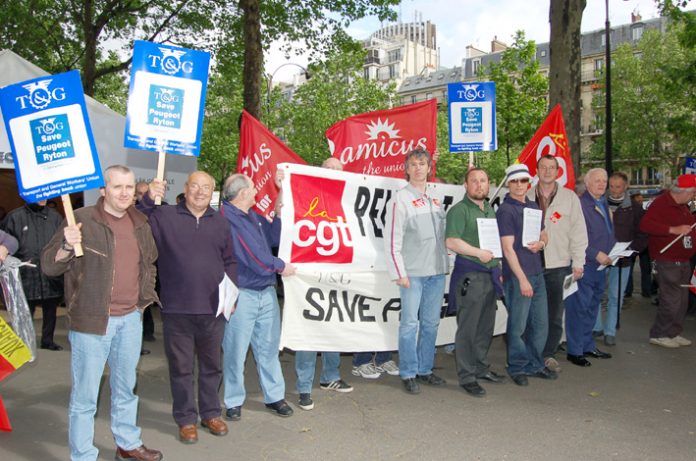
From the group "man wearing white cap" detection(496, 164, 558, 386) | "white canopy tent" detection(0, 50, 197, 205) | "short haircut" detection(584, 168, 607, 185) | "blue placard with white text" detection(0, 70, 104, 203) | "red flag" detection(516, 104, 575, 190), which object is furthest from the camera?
"white canopy tent" detection(0, 50, 197, 205)

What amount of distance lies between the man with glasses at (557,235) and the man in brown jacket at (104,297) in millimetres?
3962

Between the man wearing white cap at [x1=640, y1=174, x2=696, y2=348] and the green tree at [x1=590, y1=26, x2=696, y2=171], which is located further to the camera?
the green tree at [x1=590, y1=26, x2=696, y2=171]

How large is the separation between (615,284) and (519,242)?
2767mm

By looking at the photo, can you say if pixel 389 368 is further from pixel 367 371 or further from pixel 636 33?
pixel 636 33

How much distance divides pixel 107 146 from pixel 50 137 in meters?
7.35

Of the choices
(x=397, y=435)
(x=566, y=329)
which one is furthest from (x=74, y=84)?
(x=566, y=329)

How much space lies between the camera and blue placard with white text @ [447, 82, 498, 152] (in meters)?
8.22

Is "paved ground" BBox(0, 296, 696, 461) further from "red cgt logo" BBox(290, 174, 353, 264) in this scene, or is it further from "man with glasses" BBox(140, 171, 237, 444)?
"red cgt logo" BBox(290, 174, 353, 264)

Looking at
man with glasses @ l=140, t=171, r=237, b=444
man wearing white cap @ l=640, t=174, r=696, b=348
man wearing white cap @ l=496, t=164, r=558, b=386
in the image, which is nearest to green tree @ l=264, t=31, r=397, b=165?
man wearing white cap @ l=640, t=174, r=696, b=348

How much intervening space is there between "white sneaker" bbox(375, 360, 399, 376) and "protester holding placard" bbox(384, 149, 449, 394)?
1.86 feet

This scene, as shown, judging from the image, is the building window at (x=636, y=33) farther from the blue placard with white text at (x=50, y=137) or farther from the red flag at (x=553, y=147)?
the blue placard with white text at (x=50, y=137)

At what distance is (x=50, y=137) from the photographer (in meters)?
4.16

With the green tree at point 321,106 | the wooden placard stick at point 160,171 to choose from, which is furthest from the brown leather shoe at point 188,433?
the green tree at point 321,106

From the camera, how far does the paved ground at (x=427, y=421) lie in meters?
4.58
